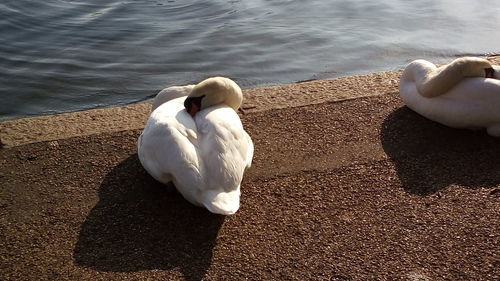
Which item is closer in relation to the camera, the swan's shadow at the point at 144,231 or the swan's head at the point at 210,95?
the swan's shadow at the point at 144,231

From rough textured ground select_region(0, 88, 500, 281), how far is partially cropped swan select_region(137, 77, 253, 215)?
0.92 ft

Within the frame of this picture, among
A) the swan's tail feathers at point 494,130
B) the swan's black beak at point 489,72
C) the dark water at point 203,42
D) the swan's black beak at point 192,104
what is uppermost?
the swan's black beak at point 489,72

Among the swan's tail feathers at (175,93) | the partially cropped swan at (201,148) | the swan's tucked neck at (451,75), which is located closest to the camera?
the partially cropped swan at (201,148)

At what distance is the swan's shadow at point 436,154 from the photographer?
4.49m

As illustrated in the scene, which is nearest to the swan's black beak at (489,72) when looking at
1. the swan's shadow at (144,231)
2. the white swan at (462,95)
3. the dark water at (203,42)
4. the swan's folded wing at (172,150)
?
the white swan at (462,95)

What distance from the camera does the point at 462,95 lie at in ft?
16.8

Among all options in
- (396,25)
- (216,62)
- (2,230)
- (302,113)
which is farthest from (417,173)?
(396,25)

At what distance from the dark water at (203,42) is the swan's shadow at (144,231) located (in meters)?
3.47

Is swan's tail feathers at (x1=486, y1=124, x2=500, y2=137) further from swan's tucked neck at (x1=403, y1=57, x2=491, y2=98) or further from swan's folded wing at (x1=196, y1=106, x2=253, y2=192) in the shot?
swan's folded wing at (x1=196, y1=106, x2=253, y2=192)

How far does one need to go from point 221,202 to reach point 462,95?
249 cm

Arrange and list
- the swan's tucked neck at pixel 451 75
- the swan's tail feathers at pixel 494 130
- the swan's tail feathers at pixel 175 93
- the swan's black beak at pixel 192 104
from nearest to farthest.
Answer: the swan's black beak at pixel 192 104 < the swan's tail feathers at pixel 494 130 < the swan's tucked neck at pixel 451 75 < the swan's tail feathers at pixel 175 93

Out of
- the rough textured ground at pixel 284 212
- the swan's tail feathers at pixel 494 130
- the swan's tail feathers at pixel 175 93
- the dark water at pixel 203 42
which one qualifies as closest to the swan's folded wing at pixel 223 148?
the rough textured ground at pixel 284 212

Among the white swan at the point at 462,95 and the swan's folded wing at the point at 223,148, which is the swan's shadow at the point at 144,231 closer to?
the swan's folded wing at the point at 223,148

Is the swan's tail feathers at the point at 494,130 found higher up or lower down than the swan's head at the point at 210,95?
lower down
